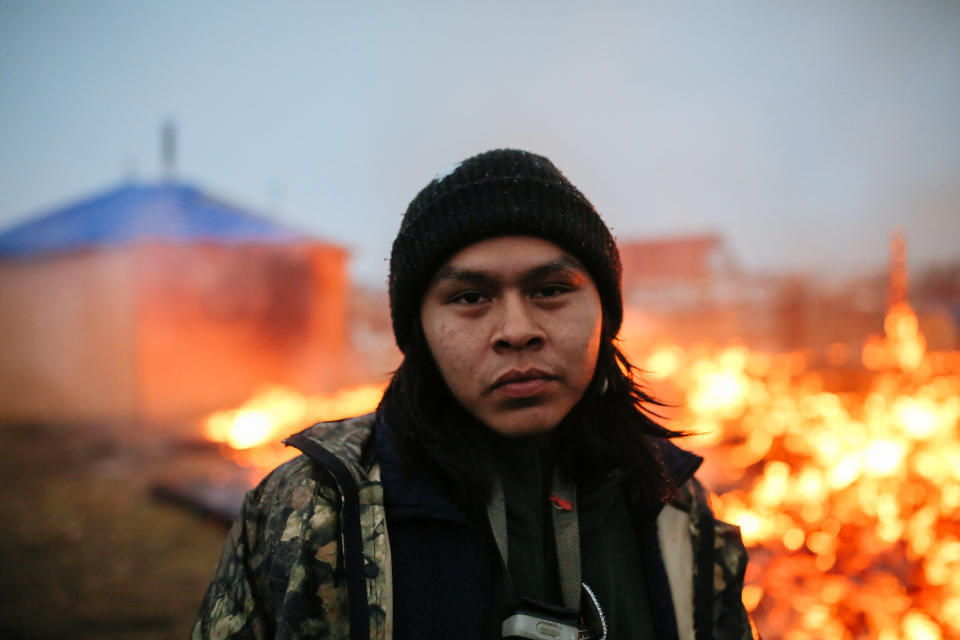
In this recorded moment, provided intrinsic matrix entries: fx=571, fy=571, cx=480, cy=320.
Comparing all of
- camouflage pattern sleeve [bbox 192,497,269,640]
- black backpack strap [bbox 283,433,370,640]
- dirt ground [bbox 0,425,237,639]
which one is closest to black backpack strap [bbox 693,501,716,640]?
black backpack strap [bbox 283,433,370,640]

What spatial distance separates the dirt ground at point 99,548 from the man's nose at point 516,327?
11.9ft

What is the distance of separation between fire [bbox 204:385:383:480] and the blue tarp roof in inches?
158

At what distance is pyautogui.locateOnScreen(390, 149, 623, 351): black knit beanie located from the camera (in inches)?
62.8

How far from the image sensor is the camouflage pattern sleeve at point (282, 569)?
130 cm

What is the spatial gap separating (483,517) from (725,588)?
30.7 inches

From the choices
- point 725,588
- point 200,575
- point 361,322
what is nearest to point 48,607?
point 200,575

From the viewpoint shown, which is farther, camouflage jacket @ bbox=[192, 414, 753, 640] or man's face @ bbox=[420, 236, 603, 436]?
man's face @ bbox=[420, 236, 603, 436]

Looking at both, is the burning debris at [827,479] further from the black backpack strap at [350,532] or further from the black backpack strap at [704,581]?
the black backpack strap at [350,532]

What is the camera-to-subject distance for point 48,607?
4.07 m

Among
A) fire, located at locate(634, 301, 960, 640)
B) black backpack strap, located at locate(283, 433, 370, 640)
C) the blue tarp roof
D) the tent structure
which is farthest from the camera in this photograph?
the blue tarp roof

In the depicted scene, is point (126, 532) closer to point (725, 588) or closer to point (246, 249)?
point (725, 588)

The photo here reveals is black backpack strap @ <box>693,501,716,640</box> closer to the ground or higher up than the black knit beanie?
closer to the ground

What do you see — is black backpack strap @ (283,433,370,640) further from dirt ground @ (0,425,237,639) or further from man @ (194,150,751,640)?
dirt ground @ (0,425,237,639)

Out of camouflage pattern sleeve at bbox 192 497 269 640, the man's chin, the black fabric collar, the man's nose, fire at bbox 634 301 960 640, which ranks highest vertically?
the man's nose
